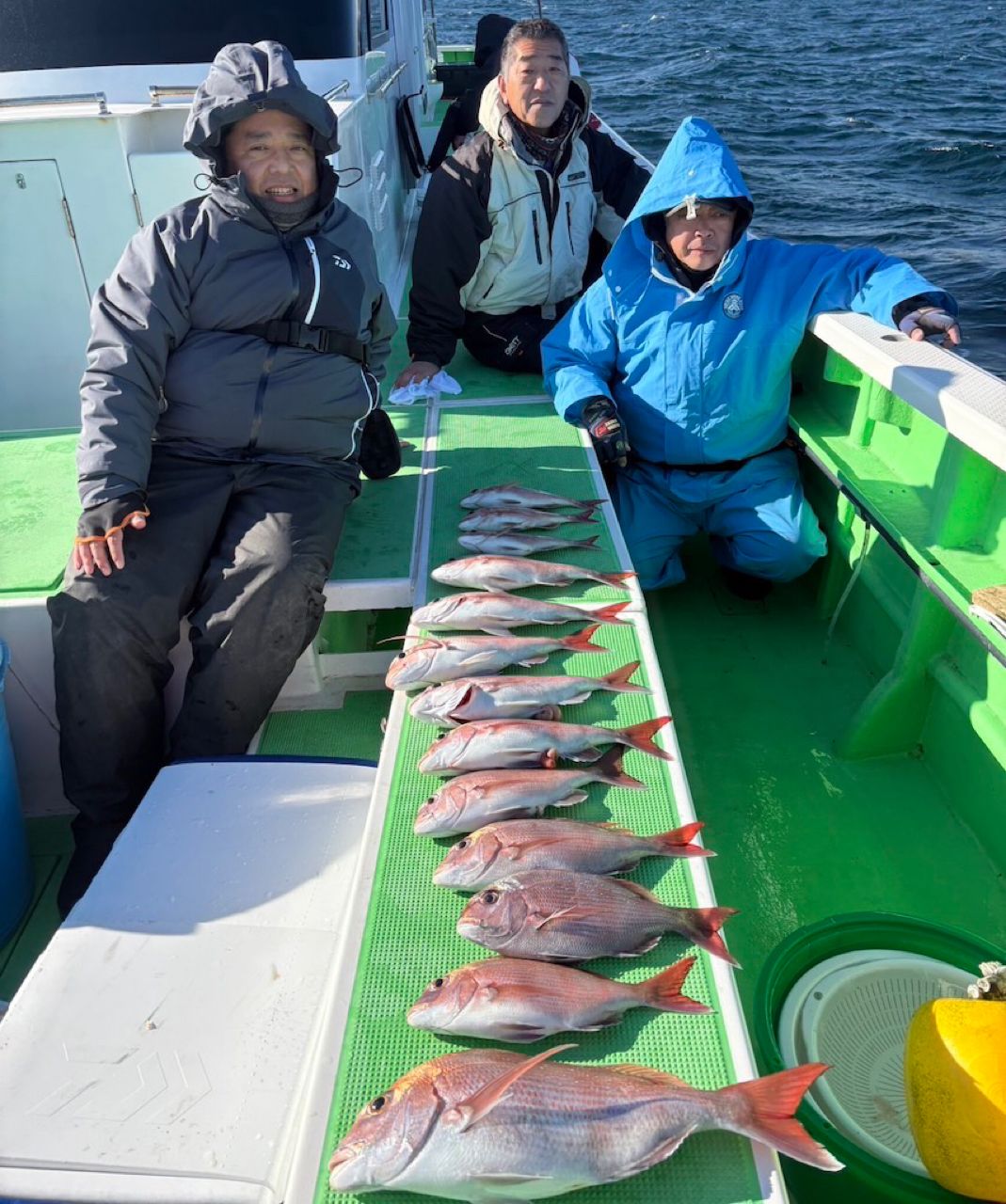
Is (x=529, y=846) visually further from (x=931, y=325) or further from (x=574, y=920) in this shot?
(x=931, y=325)

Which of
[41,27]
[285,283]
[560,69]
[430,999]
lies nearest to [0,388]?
[41,27]

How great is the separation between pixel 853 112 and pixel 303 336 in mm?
19046

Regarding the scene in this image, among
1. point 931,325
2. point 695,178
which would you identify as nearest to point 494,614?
point 695,178

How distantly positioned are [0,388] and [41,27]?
175 cm

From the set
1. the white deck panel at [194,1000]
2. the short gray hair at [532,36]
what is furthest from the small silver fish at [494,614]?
the short gray hair at [532,36]

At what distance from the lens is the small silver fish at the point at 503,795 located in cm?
216

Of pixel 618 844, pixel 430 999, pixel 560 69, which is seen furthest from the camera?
pixel 560 69

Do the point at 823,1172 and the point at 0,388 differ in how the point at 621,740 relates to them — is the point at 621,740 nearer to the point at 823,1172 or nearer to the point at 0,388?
the point at 823,1172

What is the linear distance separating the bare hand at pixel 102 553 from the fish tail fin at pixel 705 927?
1934 millimetres

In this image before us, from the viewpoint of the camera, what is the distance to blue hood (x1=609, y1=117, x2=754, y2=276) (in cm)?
344

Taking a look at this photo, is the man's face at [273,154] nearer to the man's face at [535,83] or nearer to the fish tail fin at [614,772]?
the man's face at [535,83]

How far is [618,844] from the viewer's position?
208 cm

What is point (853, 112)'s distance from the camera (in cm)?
1833

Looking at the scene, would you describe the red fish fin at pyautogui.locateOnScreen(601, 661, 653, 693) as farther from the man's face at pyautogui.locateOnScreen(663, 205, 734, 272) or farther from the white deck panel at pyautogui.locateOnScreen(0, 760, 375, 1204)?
the man's face at pyautogui.locateOnScreen(663, 205, 734, 272)
